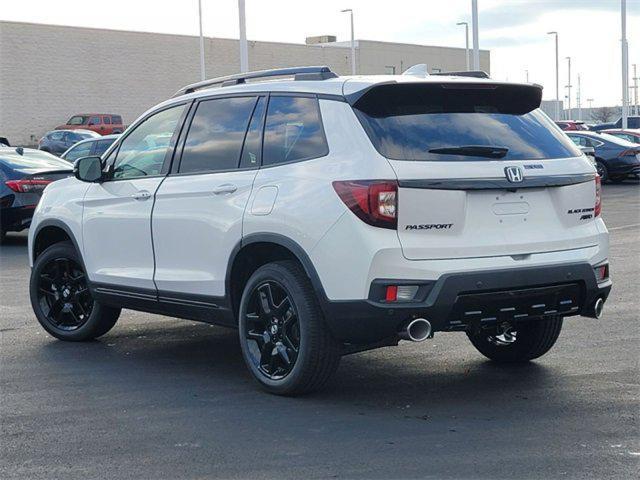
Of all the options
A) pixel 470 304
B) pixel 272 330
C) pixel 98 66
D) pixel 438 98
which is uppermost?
pixel 98 66

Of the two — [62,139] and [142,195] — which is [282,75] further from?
[62,139]

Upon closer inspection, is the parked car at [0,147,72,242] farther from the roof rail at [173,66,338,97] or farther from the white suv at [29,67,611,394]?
the white suv at [29,67,611,394]

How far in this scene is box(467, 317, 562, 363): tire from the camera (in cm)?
738

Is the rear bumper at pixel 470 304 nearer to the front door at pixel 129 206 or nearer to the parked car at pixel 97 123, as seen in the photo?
the front door at pixel 129 206

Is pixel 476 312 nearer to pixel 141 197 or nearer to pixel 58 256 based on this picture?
pixel 141 197

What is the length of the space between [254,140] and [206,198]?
0.48 metres

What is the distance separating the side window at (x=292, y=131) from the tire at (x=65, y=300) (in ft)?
7.82

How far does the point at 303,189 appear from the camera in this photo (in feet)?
21.1

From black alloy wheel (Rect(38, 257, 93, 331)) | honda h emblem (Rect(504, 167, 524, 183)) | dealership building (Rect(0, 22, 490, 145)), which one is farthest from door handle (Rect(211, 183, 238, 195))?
dealership building (Rect(0, 22, 490, 145))

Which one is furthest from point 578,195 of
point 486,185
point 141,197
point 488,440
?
point 141,197

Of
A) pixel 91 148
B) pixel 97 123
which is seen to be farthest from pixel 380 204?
pixel 97 123

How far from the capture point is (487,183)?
6223 millimetres

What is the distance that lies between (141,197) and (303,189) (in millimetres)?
1729

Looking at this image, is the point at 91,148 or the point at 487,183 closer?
the point at 487,183
